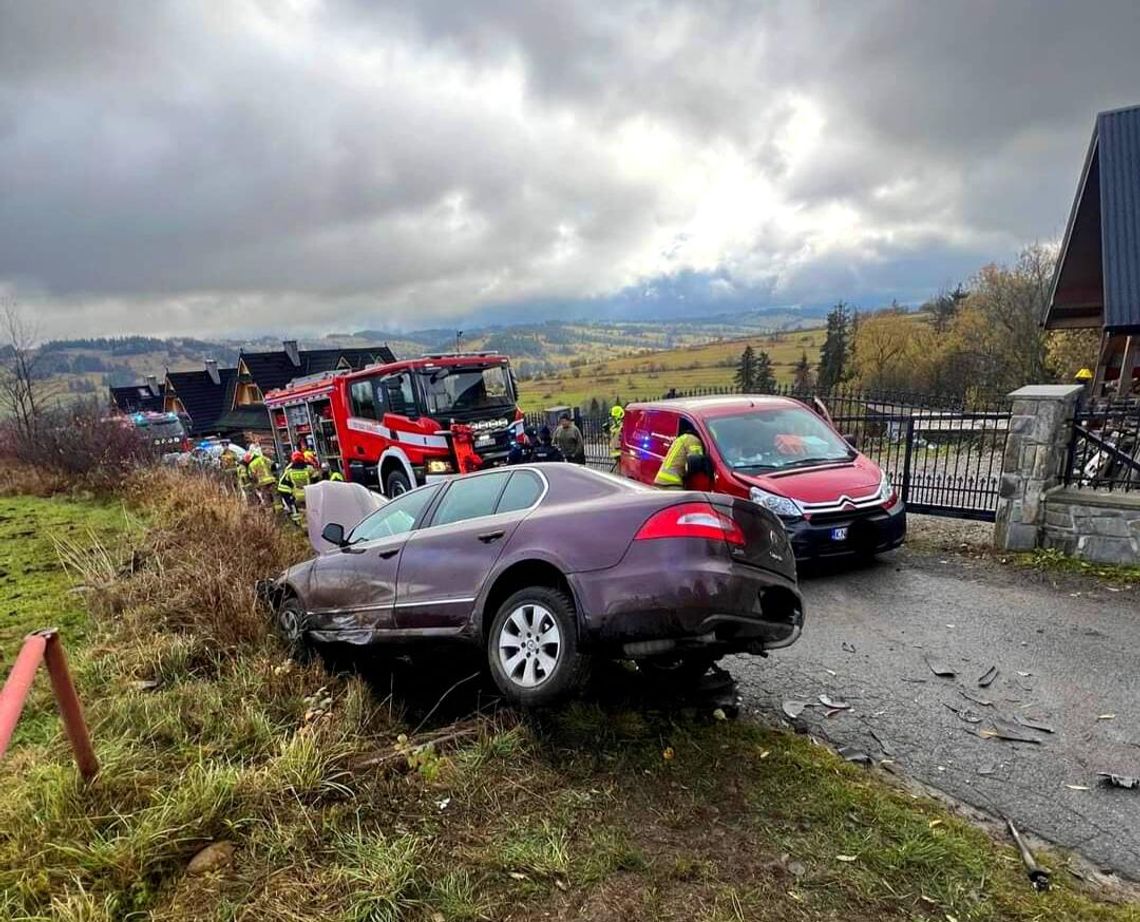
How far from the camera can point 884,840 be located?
2.56 m

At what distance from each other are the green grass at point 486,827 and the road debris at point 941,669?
1.53 m

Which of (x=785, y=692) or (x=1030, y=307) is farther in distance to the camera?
(x=1030, y=307)

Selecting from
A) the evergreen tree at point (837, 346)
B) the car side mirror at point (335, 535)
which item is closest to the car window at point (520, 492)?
the car side mirror at point (335, 535)

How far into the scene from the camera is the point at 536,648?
3.28 meters

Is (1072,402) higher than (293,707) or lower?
higher

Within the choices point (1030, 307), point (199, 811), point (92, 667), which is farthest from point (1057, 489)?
point (1030, 307)

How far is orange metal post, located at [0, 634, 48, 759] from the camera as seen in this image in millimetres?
1838

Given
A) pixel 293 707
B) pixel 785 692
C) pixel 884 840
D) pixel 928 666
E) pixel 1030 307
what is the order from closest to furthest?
pixel 884 840, pixel 293 707, pixel 785 692, pixel 928 666, pixel 1030 307

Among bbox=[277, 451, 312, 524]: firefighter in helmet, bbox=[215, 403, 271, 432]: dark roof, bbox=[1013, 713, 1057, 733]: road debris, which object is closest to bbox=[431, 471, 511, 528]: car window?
bbox=[1013, 713, 1057, 733]: road debris

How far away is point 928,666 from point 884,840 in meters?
2.27

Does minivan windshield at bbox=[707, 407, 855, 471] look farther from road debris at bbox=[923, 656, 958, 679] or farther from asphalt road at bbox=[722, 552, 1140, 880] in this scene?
road debris at bbox=[923, 656, 958, 679]

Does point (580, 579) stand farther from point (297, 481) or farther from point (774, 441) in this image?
point (297, 481)

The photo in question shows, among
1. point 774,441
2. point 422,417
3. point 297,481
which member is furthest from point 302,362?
point 774,441

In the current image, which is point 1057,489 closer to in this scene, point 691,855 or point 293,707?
point 691,855
